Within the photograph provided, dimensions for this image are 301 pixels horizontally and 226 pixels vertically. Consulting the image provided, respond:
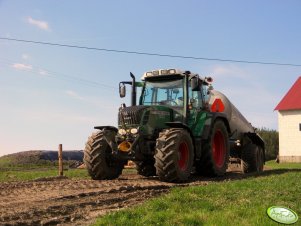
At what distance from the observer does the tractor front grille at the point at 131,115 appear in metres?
12.0

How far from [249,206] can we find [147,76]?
7.13 meters

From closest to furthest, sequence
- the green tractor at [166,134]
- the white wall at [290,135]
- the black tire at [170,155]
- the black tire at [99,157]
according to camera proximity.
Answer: the black tire at [170,155], the green tractor at [166,134], the black tire at [99,157], the white wall at [290,135]

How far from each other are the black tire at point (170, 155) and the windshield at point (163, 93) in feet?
5.44

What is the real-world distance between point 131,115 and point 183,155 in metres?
1.70

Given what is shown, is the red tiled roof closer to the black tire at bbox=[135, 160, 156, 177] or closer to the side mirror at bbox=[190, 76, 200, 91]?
the black tire at bbox=[135, 160, 156, 177]

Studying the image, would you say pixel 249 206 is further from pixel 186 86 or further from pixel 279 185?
pixel 186 86

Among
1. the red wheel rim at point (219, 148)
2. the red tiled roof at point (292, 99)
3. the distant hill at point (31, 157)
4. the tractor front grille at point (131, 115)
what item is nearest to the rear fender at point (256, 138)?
the red wheel rim at point (219, 148)

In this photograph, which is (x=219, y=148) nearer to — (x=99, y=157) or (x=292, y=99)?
(x=99, y=157)

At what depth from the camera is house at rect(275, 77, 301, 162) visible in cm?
4284

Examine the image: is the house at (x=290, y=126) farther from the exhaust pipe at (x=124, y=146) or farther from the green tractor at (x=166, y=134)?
the exhaust pipe at (x=124, y=146)

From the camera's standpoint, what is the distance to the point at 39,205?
746 cm

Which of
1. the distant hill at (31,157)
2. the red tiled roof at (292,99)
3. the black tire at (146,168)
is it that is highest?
the red tiled roof at (292,99)

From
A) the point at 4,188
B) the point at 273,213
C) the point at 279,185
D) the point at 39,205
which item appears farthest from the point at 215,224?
the point at 4,188

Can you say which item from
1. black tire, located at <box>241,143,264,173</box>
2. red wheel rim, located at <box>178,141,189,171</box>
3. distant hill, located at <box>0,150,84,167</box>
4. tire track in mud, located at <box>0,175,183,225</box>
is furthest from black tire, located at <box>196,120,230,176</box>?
distant hill, located at <box>0,150,84,167</box>
